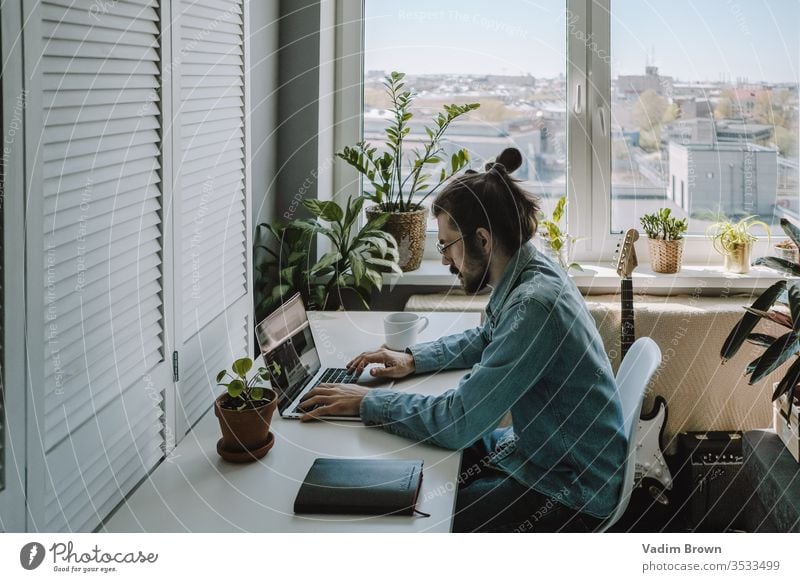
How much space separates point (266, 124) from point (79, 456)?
1646 millimetres

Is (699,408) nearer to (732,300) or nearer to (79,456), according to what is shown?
(732,300)

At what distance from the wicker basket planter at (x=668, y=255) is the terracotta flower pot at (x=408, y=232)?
770mm

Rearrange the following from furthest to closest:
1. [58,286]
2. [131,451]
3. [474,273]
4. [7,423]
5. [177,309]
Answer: [474,273]
[177,309]
[131,451]
[58,286]
[7,423]

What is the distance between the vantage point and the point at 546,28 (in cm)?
295

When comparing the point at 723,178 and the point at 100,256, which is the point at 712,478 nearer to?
the point at 723,178

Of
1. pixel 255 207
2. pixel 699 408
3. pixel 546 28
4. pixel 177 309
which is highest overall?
pixel 546 28

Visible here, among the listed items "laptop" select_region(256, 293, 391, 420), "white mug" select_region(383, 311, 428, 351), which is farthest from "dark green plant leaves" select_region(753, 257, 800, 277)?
"laptop" select_region(256, 293, 391, 420)

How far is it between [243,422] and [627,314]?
1.44m

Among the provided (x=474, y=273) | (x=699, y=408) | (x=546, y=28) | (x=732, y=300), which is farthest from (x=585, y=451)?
(x=546, y=28)

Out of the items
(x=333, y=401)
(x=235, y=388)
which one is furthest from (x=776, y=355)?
(x=235, y=388)

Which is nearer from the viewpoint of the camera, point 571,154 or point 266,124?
point 266,124

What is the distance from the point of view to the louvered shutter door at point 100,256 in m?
1.13

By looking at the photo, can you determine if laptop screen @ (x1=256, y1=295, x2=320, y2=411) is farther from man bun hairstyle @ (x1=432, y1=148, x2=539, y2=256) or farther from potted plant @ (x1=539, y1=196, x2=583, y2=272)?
potted plant @ (x1=539, y1=196, x2=583, y2=272)

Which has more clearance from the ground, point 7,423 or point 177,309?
point 177,309
